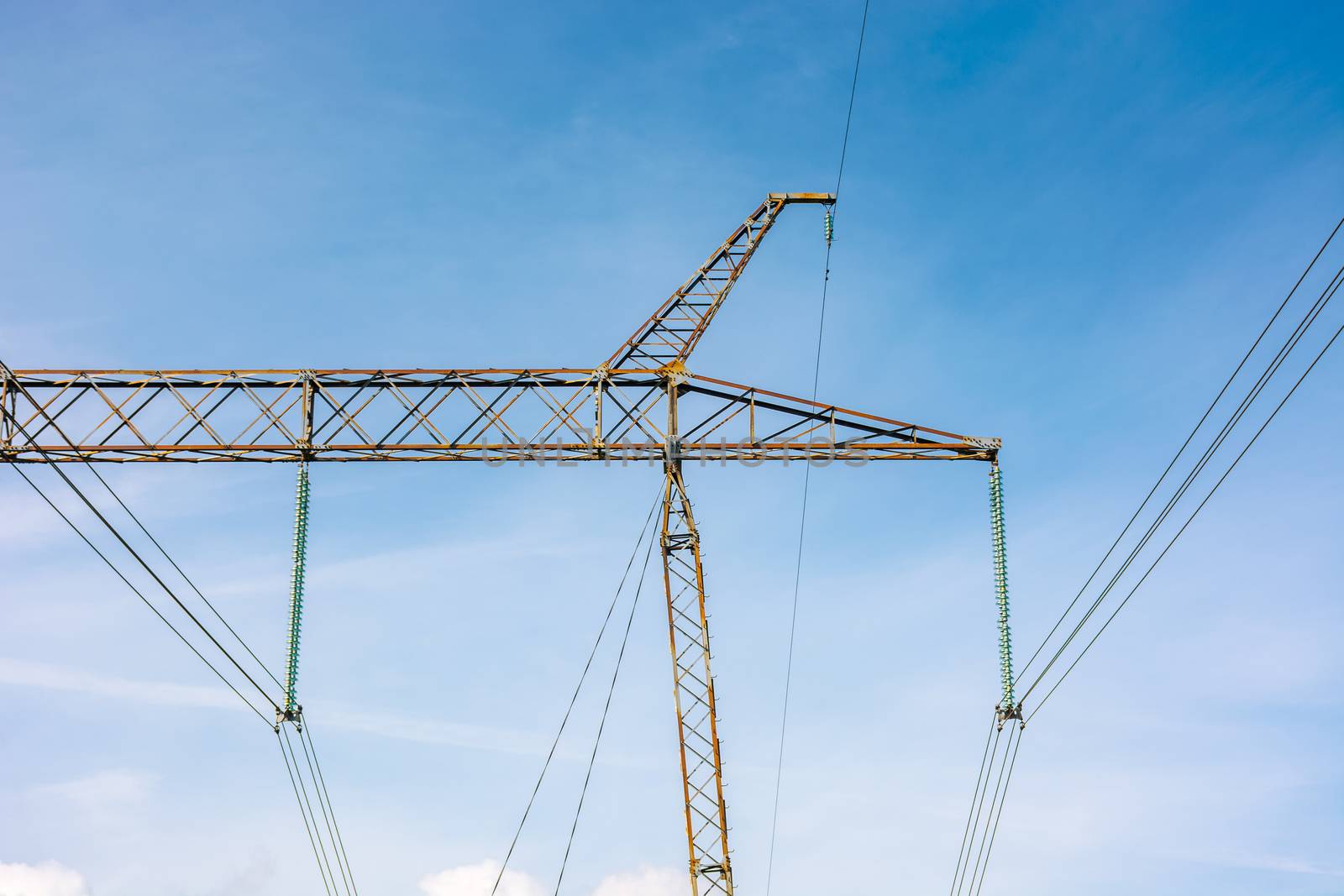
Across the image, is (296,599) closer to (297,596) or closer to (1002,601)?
(297,596)

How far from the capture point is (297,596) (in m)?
43.3

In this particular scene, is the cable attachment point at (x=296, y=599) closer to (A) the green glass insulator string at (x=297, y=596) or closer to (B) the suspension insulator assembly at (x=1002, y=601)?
(A) the green glass insulator string at (x=297, y=596)

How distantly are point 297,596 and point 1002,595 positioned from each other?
1947 cm

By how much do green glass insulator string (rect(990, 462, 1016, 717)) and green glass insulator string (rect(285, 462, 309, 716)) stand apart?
1911 cm

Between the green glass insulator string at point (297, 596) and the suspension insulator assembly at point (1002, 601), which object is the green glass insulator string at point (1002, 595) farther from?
the green glass insulator string at point (297, 596)

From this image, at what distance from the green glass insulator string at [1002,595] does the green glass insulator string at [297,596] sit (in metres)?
19.1

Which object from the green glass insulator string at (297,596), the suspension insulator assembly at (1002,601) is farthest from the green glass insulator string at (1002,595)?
the green glass insulator string at (297,596)

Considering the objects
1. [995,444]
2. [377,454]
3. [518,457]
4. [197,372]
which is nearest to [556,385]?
[518,457]

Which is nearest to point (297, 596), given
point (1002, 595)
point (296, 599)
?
point (296, 599)

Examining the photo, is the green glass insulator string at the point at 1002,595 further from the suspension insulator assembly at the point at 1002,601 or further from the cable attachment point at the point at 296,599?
the cable attachment point at the point at 296,599

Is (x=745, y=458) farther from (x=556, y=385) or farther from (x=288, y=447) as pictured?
(x=288, y=447)

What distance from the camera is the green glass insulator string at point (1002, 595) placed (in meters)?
43.8

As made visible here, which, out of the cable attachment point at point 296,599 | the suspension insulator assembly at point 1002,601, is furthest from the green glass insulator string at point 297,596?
Answer: the suspension insulator assembly at point 1002,601

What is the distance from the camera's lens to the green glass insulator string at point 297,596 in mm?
43281
